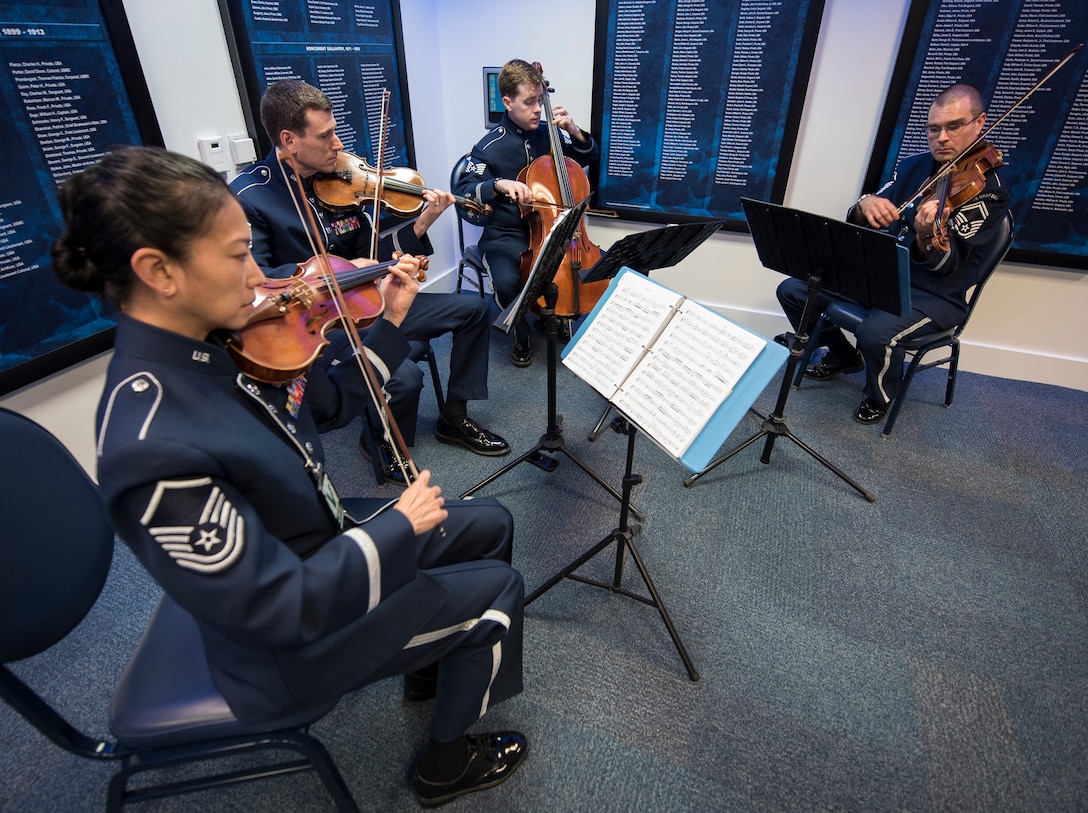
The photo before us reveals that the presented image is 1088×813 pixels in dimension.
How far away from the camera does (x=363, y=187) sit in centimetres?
221

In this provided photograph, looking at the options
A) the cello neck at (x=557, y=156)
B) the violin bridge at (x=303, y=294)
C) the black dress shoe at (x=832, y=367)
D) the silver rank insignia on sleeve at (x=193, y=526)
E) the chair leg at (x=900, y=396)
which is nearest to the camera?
the silver rank insignia on sleeve at (x=193, y=526)

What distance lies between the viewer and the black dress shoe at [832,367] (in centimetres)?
308

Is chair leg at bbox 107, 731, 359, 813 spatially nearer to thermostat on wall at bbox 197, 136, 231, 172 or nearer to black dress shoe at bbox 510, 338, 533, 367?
thermostat on wall at bbox 197, 136, 231, 172

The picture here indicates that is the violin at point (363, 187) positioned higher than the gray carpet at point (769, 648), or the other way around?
the violin at point (363, 187)

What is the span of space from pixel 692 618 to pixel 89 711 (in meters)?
1.70

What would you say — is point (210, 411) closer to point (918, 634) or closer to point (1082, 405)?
point (918, 634)

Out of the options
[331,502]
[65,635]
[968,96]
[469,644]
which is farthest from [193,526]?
[968,96]

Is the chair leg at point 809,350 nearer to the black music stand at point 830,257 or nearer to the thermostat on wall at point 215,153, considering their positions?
the black music stand at point 830,257

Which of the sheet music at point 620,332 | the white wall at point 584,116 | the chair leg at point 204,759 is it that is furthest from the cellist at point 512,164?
the chair leg at point 204,759

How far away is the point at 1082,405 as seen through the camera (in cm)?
284

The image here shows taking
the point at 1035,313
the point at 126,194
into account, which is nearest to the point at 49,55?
the point at 126,194

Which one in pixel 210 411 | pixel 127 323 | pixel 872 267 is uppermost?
pixel 127 323

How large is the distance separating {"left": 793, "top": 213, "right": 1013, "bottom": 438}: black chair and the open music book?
1.60 metres

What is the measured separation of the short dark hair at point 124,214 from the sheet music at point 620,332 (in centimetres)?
92
